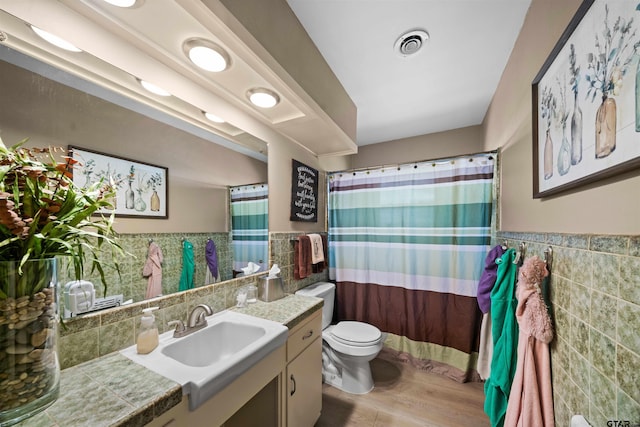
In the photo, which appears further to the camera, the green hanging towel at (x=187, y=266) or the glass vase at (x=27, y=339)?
the green hanging towel at (x=187, y=266)

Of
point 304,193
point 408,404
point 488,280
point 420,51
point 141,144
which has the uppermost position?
point 420,51

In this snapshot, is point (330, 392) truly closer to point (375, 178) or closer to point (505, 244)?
point (505, 244)

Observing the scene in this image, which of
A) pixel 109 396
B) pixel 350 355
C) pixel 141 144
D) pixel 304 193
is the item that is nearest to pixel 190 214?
pixel 141 144

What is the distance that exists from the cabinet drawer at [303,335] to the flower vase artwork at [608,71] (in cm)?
141

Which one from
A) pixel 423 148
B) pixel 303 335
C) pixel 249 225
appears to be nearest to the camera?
pixel 303 335

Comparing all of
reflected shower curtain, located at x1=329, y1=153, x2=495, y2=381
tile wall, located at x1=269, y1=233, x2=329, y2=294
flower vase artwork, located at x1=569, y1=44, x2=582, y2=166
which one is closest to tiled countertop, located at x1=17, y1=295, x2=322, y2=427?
tile wall, located at x1=269, y1=233, x2=329, y2=294

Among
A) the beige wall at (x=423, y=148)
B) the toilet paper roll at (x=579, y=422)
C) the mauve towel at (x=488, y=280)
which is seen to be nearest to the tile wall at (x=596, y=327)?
the toilet paper roll at (x=579, y=422)

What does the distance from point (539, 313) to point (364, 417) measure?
53.2 inches

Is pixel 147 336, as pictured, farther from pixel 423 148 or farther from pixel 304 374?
pixel 423 148

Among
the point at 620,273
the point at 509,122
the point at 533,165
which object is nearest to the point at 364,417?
the point at 620,273

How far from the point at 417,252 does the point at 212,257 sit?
5.83 ft

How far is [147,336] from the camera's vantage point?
35.2 inches

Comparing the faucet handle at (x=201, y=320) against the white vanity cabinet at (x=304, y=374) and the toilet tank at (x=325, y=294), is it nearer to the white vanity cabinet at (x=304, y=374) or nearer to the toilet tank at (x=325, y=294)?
the white vanity cabinet at (x=304, y=374)

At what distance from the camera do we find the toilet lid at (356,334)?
5.69 feet
